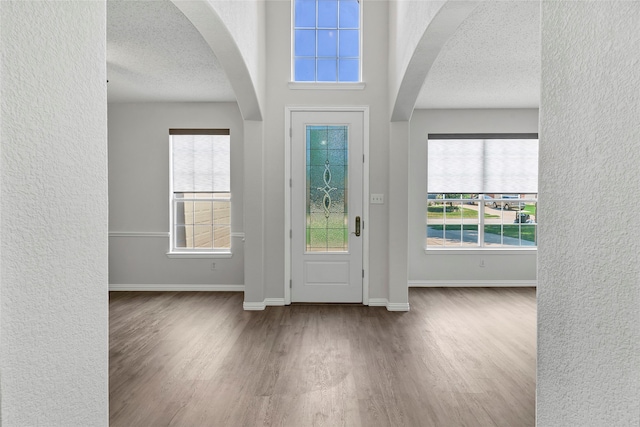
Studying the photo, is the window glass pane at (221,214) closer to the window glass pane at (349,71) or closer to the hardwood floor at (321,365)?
the hardwood floor at (321,365)

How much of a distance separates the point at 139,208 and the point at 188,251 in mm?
887

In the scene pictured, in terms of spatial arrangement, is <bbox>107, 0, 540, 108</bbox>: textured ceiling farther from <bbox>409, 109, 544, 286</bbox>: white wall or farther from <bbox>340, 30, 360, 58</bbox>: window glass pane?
<bbox>340, 30, 360, 58</bbox>: window glass pane

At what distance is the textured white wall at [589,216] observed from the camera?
0.78 meters

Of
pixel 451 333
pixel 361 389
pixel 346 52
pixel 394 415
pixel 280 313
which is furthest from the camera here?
pixel 346 52

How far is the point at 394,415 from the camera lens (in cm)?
232

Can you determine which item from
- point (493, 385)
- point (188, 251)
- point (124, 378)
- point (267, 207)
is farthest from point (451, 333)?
point (188, 251)

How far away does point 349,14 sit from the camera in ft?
15.7

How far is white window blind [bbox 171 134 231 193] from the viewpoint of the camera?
5723 mm

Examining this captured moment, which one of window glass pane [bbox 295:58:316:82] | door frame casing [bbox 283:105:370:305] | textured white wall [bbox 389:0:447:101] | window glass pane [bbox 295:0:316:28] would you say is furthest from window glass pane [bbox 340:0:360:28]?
door frame casing [bbox 283:105:370:305]

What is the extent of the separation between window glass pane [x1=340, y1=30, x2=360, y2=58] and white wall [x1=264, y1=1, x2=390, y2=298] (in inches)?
6.0

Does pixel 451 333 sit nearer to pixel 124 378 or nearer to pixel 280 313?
pixel 280 313

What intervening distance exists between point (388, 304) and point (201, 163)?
3.17 meters

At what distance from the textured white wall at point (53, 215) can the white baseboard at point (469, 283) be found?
5.20m

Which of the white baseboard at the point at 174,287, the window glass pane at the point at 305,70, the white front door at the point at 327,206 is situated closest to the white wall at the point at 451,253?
the white front door at the point at 327,206
